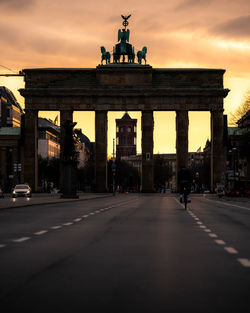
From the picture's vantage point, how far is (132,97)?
3826 inches

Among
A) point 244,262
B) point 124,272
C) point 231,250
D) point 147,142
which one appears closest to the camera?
point 124,272

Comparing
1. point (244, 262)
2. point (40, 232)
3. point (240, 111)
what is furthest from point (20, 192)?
point (244, 262)

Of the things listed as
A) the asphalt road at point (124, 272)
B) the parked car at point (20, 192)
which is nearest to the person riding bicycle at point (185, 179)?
the asphalt road at point (124, 272)

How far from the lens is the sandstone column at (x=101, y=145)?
3853 inches

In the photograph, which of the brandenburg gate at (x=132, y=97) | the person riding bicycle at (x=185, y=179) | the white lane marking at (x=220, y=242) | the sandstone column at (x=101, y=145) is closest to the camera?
the white lane marking at (x=220, y=242)

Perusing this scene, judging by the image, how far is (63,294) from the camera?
7.62 m

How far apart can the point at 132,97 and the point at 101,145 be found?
7.20m

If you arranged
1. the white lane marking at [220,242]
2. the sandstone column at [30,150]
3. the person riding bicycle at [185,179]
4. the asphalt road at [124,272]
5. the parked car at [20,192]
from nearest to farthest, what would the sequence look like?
the asphalt road at [124,272], the white lane marking at [220,242], the person riding bicycle at [185,179], the parked car at [20,192], the sandstone column at [30,150]

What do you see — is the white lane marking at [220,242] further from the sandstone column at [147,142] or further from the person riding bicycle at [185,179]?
the sandstone column at [147,142]

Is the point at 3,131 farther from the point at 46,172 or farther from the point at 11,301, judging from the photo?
the point at 11,301

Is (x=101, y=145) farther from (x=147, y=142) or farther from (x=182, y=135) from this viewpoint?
(x=182, y=135)

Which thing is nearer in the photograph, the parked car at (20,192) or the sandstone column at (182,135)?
the parked car at (20,192)

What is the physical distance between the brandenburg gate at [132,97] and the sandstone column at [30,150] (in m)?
0.13

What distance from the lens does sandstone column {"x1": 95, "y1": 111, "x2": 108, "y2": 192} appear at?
321 ft
